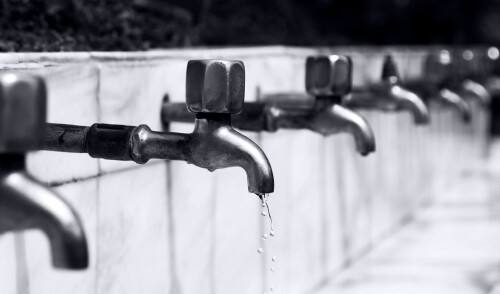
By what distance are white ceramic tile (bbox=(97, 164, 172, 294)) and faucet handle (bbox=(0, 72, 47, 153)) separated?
1.00ft

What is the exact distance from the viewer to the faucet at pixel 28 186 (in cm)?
36

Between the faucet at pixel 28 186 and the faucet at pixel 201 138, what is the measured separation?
16 centimetres

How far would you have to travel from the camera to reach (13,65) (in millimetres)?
570

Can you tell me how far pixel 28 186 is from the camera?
1.23ft

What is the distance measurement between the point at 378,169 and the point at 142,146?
3.17 feet

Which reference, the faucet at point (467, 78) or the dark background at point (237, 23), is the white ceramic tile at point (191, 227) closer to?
the dark background at point (237, 23)

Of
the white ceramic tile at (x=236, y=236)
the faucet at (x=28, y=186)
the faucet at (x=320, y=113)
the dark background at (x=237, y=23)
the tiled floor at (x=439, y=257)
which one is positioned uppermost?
the dark background at (x=237, y=23)

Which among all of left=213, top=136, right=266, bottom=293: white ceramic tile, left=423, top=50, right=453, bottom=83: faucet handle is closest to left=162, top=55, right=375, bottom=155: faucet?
left=213, top=136, right=266, bottom=293: white ceramic tile

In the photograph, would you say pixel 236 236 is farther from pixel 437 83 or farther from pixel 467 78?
pixel 467 78

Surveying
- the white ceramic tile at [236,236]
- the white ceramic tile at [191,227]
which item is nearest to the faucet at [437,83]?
the white ceramic tile at [236,236]

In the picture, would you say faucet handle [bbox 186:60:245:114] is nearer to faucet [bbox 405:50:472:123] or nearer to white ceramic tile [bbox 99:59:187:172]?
white ceramic tile [bbox 99:59:187:172]

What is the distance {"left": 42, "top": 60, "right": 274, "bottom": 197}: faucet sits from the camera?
541 mm

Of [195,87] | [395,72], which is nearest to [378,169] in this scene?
[395,72]

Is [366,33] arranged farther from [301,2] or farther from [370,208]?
[370,208]
